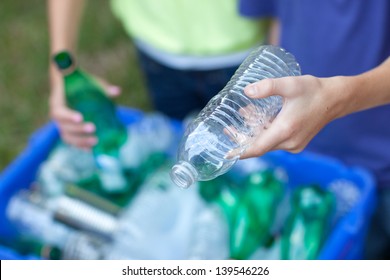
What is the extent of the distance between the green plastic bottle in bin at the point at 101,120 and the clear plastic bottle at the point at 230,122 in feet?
1.64

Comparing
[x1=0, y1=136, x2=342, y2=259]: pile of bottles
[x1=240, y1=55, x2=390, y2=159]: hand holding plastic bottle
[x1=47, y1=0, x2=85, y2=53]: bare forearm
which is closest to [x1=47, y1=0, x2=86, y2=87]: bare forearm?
[x1=47, y1=0, x2=85, y2=53]: bare forearm

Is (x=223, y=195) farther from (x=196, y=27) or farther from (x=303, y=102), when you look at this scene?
(x=303, y=102)

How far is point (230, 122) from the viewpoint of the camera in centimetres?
85

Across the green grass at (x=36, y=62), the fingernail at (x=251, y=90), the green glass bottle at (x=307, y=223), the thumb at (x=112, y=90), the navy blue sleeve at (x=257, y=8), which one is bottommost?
the fingernail at (x=251, y=90)

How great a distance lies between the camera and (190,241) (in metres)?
1.26

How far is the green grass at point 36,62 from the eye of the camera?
2.25 meters

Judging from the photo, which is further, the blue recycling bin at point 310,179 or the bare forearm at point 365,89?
the blue recycling bin at point 310,179

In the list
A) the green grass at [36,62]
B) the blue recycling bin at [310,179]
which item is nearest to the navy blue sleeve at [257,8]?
the blue recycling bin at [310,179]

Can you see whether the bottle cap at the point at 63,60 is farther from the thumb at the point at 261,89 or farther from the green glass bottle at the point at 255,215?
the thumb at the point at 261,89

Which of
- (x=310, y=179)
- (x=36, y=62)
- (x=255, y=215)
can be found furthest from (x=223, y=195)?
(x=36, y=62)

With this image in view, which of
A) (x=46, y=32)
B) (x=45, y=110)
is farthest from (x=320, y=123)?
(x=46, y=32)

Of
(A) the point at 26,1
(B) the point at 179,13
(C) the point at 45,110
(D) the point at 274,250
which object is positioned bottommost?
(D) the point at 274,250
